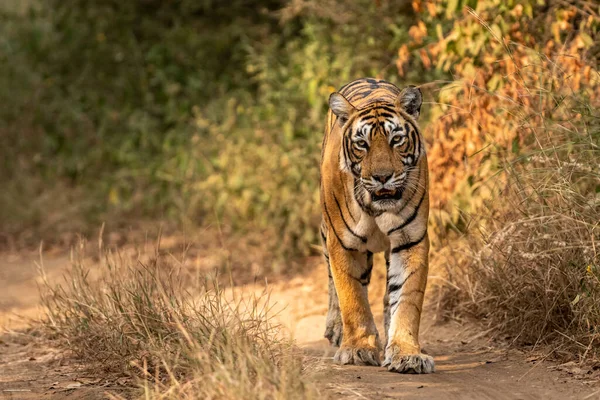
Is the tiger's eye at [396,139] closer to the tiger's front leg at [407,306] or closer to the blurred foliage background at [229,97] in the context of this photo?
the tiger's front leg at [407,306]

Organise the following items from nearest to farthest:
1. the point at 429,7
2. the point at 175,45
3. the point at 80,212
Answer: the point at 429,7 < the point at 80,212 < the point at 175,45

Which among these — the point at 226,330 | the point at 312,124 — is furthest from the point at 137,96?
the point at 226,330

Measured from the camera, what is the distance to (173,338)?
4922 mm

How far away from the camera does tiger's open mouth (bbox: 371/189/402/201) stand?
5.27 meters

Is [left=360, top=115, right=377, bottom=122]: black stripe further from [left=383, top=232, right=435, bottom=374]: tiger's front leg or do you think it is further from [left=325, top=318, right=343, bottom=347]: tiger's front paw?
[left=325, top=318, right=343, bottom=347]: tiger's front paw

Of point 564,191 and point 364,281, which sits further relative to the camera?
point 364,281

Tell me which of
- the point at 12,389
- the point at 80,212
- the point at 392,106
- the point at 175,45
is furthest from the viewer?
the point at 175,45

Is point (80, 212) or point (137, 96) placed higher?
point (137, 96)

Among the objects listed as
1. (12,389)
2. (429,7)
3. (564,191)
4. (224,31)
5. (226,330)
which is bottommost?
(12,389)

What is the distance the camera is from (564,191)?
539 cm

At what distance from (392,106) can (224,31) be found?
7.07 meters

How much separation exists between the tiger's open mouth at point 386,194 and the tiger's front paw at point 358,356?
82cm

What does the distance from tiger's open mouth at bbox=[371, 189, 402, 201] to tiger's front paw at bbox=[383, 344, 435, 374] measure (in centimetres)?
78

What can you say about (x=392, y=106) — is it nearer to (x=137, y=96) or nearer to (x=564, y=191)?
(x=564, y=191)
